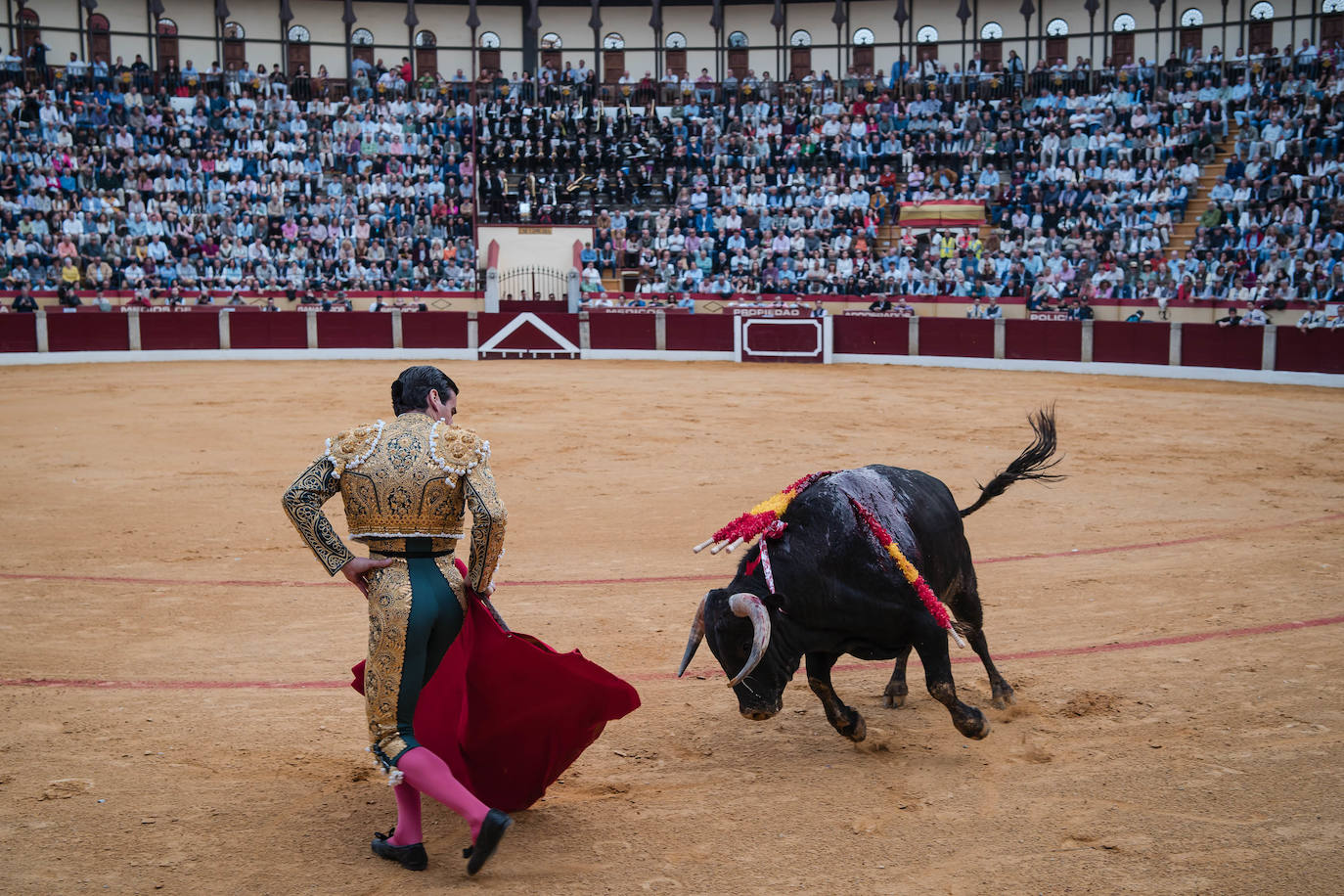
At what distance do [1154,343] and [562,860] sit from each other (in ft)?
57.9

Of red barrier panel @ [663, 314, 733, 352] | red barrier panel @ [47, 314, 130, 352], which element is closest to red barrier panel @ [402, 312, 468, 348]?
red barrier panel @ [663, 314, 733, 352]

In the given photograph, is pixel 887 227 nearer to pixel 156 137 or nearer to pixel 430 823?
pixel 156 137

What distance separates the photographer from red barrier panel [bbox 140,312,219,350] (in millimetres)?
21719

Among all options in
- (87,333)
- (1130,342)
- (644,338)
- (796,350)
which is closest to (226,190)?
(87,333)

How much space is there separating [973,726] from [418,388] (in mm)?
2106

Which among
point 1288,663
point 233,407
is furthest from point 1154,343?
point 1288,663

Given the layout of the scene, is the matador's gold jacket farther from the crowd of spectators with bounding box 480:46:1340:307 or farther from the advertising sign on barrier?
the crowd of spectators with bounding box 480:46:1340:307

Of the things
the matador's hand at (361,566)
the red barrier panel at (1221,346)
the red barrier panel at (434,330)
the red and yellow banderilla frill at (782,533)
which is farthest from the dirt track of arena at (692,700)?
the red barrier panel at (434,330)

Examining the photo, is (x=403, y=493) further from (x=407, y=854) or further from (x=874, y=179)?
(x=874, y=179)

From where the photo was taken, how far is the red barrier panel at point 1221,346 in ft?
59.6

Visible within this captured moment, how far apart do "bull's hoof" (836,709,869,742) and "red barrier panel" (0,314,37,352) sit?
20.4 meters

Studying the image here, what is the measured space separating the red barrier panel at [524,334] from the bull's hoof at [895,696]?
17671 millimetres

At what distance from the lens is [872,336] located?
2128cm

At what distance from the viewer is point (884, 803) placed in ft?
12.6
